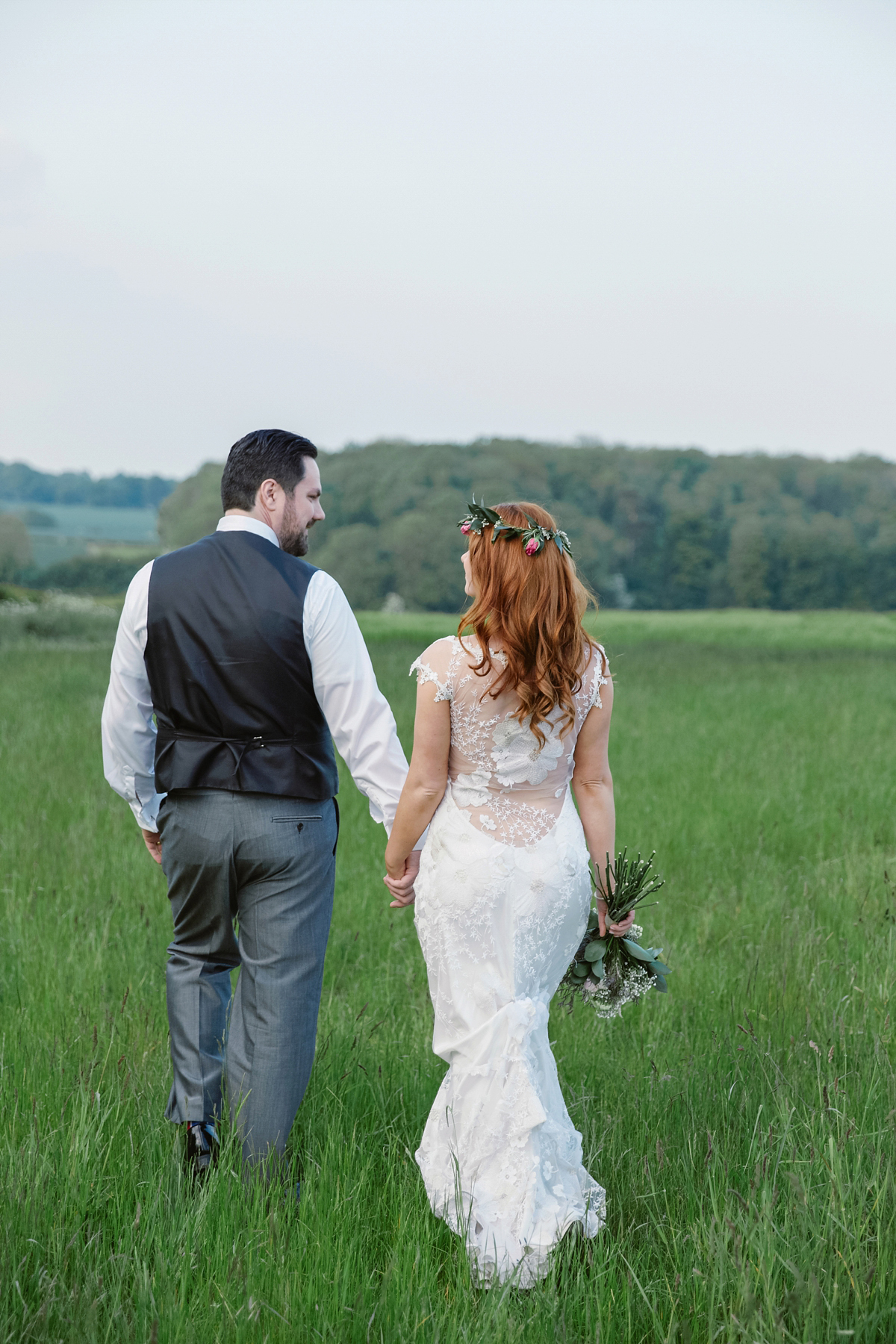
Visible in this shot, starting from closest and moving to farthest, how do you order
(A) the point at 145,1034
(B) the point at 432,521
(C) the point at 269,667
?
1. (C) the point at 269,667
2. (A) the point at 145,1034
3. (B) the point at 432,521

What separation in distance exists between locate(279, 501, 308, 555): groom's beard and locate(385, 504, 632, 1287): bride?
652mm

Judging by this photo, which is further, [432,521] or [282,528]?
[432,521]

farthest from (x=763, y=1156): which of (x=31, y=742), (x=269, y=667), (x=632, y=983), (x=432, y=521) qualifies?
(x=432, y=521)

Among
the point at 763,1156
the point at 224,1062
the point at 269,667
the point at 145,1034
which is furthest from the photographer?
the point at 145,1034

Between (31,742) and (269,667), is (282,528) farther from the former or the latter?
(31,742)

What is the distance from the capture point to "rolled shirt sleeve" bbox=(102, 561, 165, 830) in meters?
3.11

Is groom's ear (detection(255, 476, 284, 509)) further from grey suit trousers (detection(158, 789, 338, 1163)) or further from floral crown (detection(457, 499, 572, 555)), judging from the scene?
grey suit trousers (detection(158, 789, 338, 1163))

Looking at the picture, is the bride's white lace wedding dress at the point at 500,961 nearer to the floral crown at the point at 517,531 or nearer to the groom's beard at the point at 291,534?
the floral crown at the point at 517,531

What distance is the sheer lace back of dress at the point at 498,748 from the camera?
9.02 ft

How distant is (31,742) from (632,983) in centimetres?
932

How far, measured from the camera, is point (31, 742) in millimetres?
10914

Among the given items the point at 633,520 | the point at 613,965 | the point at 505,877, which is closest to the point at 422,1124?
the point at 613,965

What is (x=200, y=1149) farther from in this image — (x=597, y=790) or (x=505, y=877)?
(x=597, y=790)

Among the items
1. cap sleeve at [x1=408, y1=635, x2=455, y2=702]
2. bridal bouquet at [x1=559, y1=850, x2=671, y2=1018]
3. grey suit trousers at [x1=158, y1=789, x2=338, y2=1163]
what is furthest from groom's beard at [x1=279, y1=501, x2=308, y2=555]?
bridal bouquet at [x1=559, y1=850, x2=671, y2=1018]
